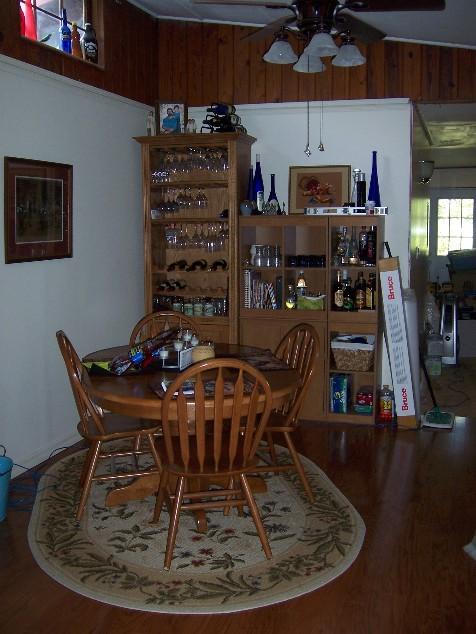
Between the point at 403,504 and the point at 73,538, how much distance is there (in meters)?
1.64

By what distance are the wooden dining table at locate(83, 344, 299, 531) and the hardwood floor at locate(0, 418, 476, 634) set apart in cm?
53

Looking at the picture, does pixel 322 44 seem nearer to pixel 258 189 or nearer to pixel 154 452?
pixel 154 452

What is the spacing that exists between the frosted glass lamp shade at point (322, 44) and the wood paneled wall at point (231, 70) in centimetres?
198

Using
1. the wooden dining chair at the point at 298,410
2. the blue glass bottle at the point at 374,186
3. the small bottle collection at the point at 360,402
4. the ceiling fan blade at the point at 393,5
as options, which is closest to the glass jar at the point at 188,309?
the small bottle collection at the point at 360,402

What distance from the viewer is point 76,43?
14.6 feet

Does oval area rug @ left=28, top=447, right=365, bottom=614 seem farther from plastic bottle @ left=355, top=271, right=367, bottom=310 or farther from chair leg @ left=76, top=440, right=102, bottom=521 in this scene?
plastic bottle @ left=355, top=271, right=367, bottom=310

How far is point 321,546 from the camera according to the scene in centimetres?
312

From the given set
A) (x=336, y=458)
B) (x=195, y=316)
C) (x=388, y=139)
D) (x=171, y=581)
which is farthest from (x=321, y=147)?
(x=171, y=581)

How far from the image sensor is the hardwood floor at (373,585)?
253 centimetres

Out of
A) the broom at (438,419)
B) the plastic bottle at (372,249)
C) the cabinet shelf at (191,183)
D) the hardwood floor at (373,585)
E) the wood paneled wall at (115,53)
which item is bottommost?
the hardwood floor at (373,585)

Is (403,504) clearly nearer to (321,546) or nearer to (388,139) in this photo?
(321,546)

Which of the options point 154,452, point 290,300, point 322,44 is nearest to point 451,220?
point 290,300

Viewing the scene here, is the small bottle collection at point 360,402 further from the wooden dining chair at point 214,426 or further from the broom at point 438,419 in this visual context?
the wooden dining chair at point 214,426

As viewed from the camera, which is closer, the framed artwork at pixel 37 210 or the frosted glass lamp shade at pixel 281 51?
the frosted glass lamp shade at pixel 281 51
